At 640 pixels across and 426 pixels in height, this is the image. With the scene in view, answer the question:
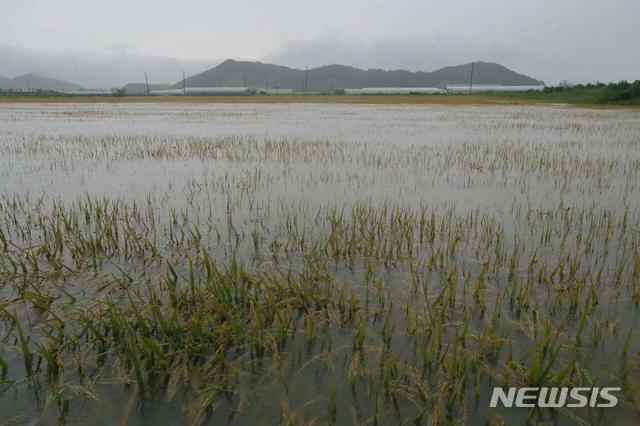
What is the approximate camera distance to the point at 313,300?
344 centimetres

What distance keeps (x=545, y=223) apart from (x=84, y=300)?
5.82 m

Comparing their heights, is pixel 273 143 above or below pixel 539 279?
above

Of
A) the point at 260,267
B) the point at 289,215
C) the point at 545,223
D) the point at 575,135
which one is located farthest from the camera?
the point at 575,135

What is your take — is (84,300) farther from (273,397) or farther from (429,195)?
(429,195)

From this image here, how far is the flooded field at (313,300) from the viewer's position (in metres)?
2.43

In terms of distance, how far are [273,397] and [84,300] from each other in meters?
2.16

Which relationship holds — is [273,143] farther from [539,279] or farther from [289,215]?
[539,279]

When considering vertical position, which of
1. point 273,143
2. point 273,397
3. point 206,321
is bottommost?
point 273,397

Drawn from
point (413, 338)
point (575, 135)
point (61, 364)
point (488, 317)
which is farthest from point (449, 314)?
point (575, 135)

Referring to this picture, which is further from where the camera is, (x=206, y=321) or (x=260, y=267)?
(x=260, y=267)

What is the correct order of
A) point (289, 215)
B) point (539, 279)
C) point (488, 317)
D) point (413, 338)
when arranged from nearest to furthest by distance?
point (413, 338) → point (488, 317) → point (539, 279) → point (289, 215)

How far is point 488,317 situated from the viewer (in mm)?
→ 3256

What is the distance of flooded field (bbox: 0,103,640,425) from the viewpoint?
7.98ft

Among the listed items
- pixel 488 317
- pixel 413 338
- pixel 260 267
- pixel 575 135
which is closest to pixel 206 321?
pixel 260 267
